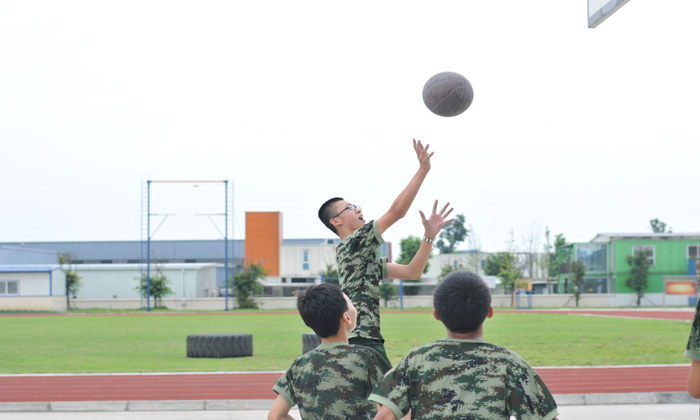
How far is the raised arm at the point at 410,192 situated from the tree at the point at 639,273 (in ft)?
192

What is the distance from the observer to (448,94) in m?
6.16

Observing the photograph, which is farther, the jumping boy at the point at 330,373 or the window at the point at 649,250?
the window at the point at 649,250

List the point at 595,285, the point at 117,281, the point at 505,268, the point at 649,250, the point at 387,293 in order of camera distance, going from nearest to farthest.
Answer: the point at 387,293, the point at 649,250, the point at 595,285, the point at 117,281, the point at 505,268

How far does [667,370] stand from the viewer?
15.0m

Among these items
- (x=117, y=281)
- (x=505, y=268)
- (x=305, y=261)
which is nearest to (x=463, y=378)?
(x=117, y=281)

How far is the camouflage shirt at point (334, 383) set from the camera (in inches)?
157

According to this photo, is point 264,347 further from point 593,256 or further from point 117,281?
point 117,281

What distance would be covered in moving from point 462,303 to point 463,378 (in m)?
0.30

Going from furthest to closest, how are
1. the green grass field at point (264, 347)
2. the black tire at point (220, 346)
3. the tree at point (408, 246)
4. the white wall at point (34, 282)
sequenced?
the tree at point (408, 246)
the white wall at point (34, 282)
the black tire at point (220, 346)
the green grass field at point (264, 347)

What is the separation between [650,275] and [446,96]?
5889 cm

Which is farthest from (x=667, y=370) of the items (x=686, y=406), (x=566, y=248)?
(x=566, y=248)

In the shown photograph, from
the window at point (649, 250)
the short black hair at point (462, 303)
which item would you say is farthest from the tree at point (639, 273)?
the short black hair at point (462, 303)

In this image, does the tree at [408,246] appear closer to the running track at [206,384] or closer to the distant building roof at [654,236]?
the distant building roof at [654,236]

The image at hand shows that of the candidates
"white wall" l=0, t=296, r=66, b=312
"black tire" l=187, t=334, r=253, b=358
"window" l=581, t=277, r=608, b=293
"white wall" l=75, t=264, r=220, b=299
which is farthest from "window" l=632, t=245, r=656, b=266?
"black tire" l=187, t=334, r=253, b=358
